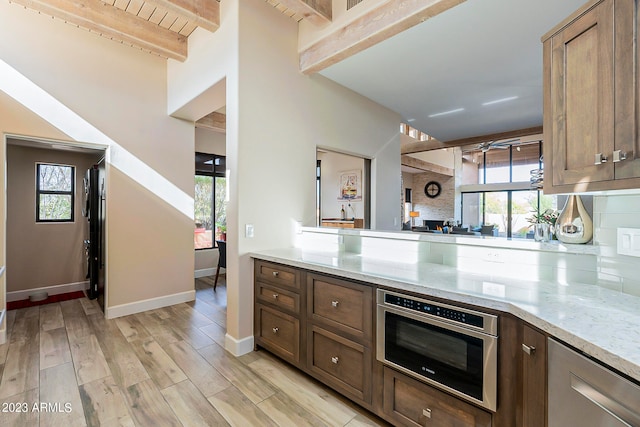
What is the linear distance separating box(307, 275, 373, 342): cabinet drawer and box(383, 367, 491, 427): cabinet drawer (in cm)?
29

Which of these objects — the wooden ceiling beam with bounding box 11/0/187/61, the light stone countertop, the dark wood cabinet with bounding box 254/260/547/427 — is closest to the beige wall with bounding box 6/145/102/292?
the wooden ceiling beam with bounding box 11/0/187/61

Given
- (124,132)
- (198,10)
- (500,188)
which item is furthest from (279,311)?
(500,188)

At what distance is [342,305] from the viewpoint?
1938 millimetres

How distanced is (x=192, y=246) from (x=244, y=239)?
1985 mm

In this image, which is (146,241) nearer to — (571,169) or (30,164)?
(30,164)

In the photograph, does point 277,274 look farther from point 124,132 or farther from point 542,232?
point 124,132

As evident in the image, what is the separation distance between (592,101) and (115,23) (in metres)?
4.02

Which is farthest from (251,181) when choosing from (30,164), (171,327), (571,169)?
(30,164)

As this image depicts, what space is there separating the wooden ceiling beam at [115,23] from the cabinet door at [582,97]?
3.72 m

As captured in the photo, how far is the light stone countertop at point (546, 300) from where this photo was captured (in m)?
0.91

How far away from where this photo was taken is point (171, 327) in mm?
3252

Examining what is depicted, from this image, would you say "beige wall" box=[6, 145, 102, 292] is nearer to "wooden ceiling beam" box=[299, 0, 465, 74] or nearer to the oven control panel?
"wooden ceiling beam" box=[299, 0, 465, 74]

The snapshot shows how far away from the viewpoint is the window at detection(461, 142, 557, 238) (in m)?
9.83

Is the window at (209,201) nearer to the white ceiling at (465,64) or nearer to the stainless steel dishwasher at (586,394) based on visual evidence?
the white ceiling at (465,64)
